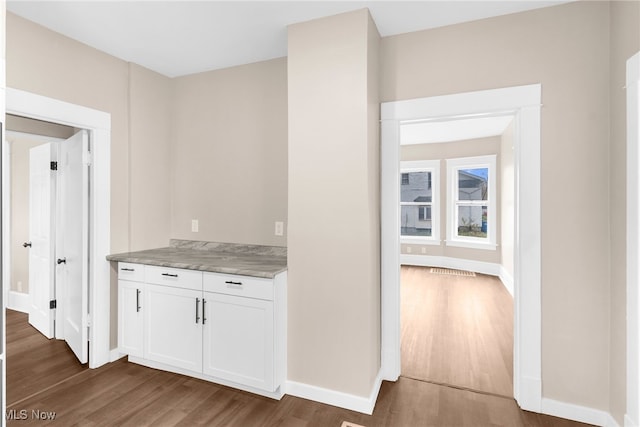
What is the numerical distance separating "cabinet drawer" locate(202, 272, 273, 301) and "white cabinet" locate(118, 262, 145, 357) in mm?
689

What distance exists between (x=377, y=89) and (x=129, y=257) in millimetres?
2401

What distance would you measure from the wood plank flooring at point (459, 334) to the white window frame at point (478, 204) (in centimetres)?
104

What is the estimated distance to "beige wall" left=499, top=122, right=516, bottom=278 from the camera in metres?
5.53

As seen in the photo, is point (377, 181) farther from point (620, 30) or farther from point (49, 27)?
point (49, 27)

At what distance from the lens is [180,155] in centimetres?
346

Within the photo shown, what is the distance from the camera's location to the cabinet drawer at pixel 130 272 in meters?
2.80

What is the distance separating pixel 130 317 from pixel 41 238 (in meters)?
1.79

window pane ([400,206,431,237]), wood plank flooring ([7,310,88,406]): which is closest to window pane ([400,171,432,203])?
window pane ([400,206,431,237])

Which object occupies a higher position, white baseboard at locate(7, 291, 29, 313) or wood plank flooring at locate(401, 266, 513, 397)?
white baseboard at locate(7, 291, 29, 313)

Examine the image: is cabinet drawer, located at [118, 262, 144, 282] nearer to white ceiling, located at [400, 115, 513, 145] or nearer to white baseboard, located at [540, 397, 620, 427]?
white baseboard, located at [540, 397, 620, 427]

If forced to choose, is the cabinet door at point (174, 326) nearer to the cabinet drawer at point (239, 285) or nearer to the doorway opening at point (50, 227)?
the cabinet drawer at point (239, 285)

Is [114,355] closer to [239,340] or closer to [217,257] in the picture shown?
[217,257]

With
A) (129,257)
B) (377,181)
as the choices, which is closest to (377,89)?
(377,181)

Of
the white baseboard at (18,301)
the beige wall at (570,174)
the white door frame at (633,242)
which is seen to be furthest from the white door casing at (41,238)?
the white door frame at (633,242)
